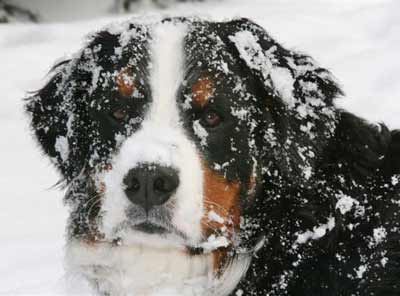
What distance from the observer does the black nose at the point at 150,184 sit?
2.62 metres

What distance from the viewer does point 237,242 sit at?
2.98 metres

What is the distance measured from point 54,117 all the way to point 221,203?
2.85ft

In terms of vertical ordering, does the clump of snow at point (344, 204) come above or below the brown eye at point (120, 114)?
Answer: below

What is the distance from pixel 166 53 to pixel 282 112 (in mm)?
486

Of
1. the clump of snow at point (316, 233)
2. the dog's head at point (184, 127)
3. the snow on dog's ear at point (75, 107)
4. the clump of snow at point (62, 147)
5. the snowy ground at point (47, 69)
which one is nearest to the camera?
the dog's head at point (184, 127)

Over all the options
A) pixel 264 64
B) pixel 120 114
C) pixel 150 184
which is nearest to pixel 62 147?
pixel 120 114

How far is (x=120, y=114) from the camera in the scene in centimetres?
293

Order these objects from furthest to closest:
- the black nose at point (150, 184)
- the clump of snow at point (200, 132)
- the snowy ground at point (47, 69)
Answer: the snowy ground at point (47, 69)
the clump of snow at point (200, 132)
the black nose at point (150, 184)

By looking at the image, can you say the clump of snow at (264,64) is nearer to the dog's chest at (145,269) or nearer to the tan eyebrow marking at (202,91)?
the tan eyebrow marking at (202,91)

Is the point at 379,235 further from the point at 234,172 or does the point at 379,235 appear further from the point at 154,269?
the point at 154,269

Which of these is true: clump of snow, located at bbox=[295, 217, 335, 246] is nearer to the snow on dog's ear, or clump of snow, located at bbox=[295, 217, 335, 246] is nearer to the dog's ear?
the snow on dog's ear

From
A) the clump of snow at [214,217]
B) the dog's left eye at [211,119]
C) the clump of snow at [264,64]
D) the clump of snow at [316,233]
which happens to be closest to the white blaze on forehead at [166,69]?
the dog's left eye at [211,119]

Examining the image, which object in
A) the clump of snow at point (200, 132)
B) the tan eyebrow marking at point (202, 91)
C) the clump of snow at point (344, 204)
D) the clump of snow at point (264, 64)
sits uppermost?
the clump of snow at point (264, 64)

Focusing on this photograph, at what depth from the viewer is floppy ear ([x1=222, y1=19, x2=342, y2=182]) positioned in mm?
2971
